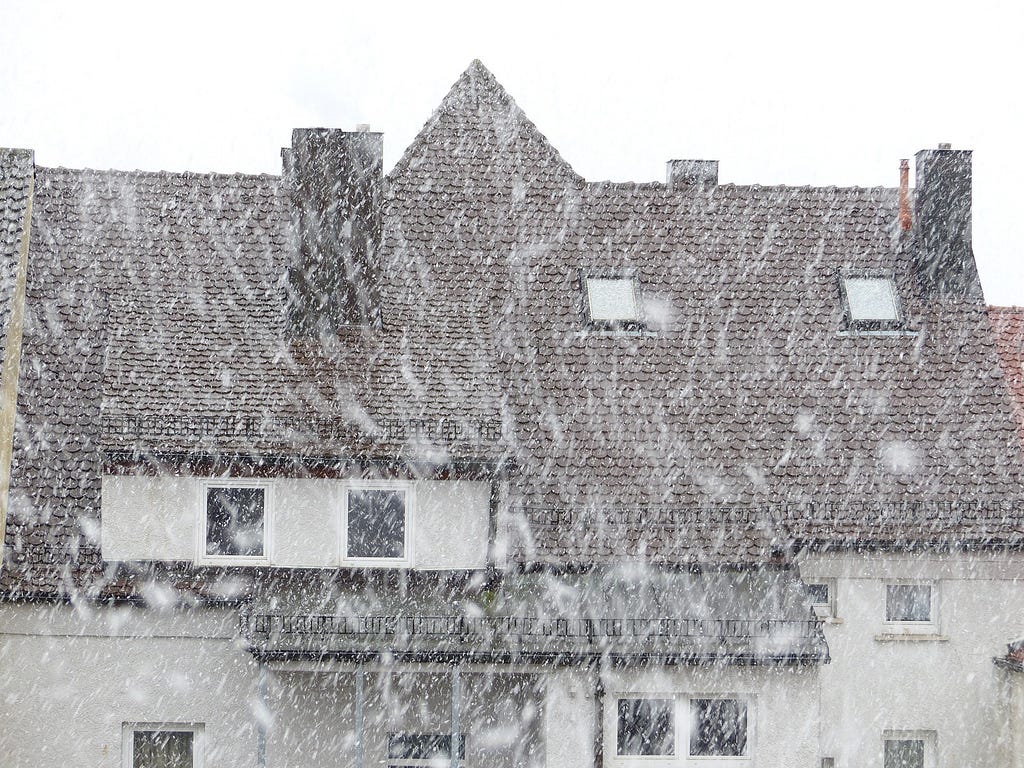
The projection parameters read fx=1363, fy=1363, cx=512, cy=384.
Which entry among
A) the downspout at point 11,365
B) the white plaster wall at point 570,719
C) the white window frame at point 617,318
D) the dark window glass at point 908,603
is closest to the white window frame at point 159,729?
the downspout at point 11,365

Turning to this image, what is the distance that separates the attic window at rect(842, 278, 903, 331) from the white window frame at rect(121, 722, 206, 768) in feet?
36.3

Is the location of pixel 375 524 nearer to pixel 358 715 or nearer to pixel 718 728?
pixel 358 715

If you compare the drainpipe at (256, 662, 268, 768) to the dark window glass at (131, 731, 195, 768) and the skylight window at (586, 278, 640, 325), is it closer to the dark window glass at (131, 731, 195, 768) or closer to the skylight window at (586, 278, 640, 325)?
the dark window glass at (131, 731, 195, 768)

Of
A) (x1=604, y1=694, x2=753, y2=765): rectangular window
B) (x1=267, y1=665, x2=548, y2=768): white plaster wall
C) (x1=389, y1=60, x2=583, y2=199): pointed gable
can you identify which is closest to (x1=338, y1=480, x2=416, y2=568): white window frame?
(x1=267, y1=665, x2=548, y2=768): white plaster wall

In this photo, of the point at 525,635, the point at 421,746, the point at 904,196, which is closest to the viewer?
the point at 525,635

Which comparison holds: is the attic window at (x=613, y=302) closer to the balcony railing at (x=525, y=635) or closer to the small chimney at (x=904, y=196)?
the small chimney at (x=904, y=196)

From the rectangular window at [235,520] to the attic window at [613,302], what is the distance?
19.2 ft

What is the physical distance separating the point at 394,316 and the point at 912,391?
7.64 meters

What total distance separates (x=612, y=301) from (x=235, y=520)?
6.68 metres

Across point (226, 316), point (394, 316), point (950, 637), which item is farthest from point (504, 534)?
point (950, 637)

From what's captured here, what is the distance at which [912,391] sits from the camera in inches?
786

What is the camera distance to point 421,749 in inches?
717

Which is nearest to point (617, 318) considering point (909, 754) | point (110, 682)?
point (909, 754)

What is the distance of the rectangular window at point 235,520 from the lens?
17.4 meters
